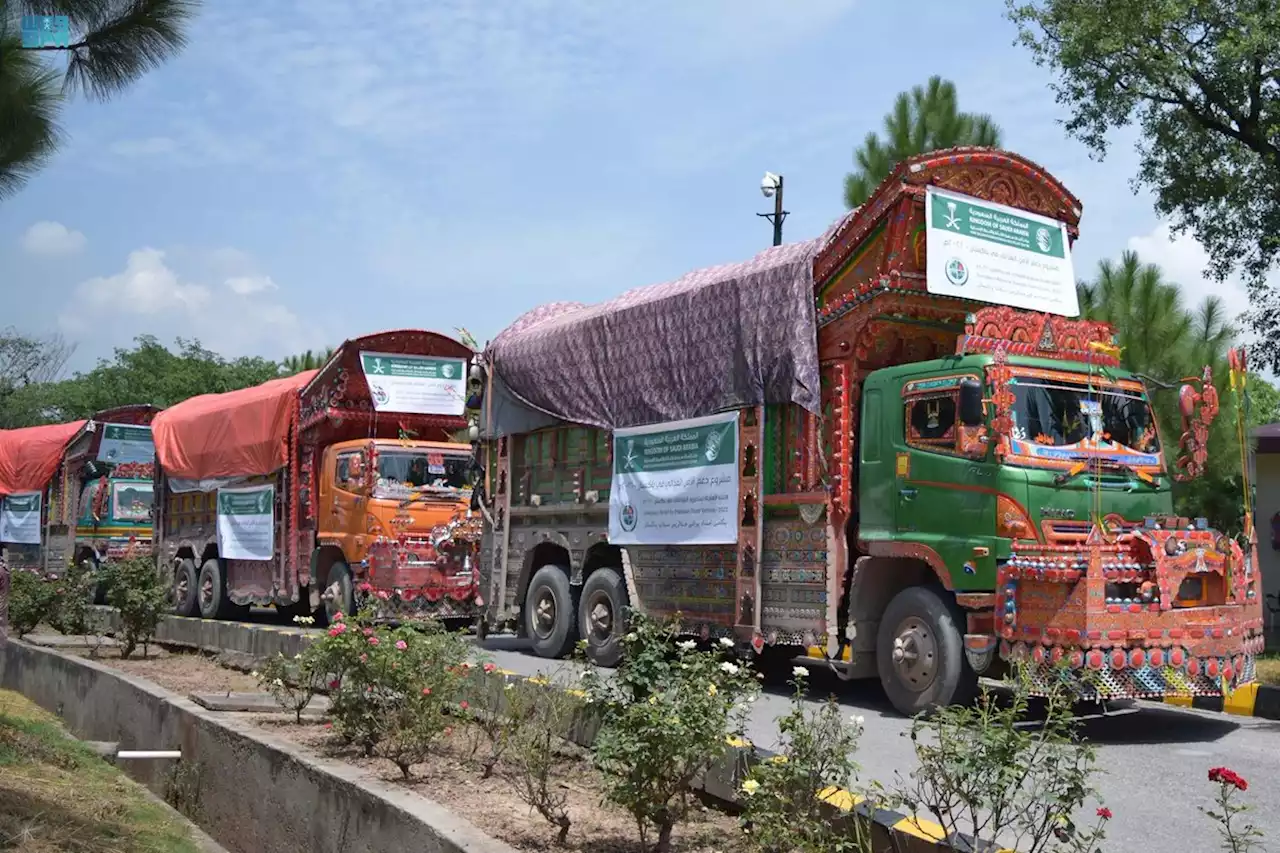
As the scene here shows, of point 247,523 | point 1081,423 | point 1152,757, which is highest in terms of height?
point 1081,423

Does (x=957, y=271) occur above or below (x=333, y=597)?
above

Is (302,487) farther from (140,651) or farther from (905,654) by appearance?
(905,654)

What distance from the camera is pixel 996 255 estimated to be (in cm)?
988


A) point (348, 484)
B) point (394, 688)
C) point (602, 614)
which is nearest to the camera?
point (394, 688)

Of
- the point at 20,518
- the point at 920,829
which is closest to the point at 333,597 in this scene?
the point at 920,829

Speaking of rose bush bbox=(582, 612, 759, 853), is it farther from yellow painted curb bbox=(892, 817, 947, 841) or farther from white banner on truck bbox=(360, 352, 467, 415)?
white banner on truck bbox=(360, 352, 467, 415)

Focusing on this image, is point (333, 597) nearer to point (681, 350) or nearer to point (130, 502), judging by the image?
point (681, 350)

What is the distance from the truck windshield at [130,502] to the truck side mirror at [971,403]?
720 inches

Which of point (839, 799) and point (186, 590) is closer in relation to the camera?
point (839, 799)

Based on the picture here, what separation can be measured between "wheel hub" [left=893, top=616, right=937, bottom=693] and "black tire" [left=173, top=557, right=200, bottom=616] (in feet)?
44.7

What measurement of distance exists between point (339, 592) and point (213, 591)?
4378 mm

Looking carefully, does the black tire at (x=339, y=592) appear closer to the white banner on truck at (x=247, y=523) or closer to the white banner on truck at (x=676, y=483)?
the white banner on truck at (x=247, y=523)

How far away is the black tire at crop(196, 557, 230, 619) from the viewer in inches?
745

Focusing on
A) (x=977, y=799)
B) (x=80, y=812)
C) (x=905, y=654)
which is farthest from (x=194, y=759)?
(x=977, y=799)
